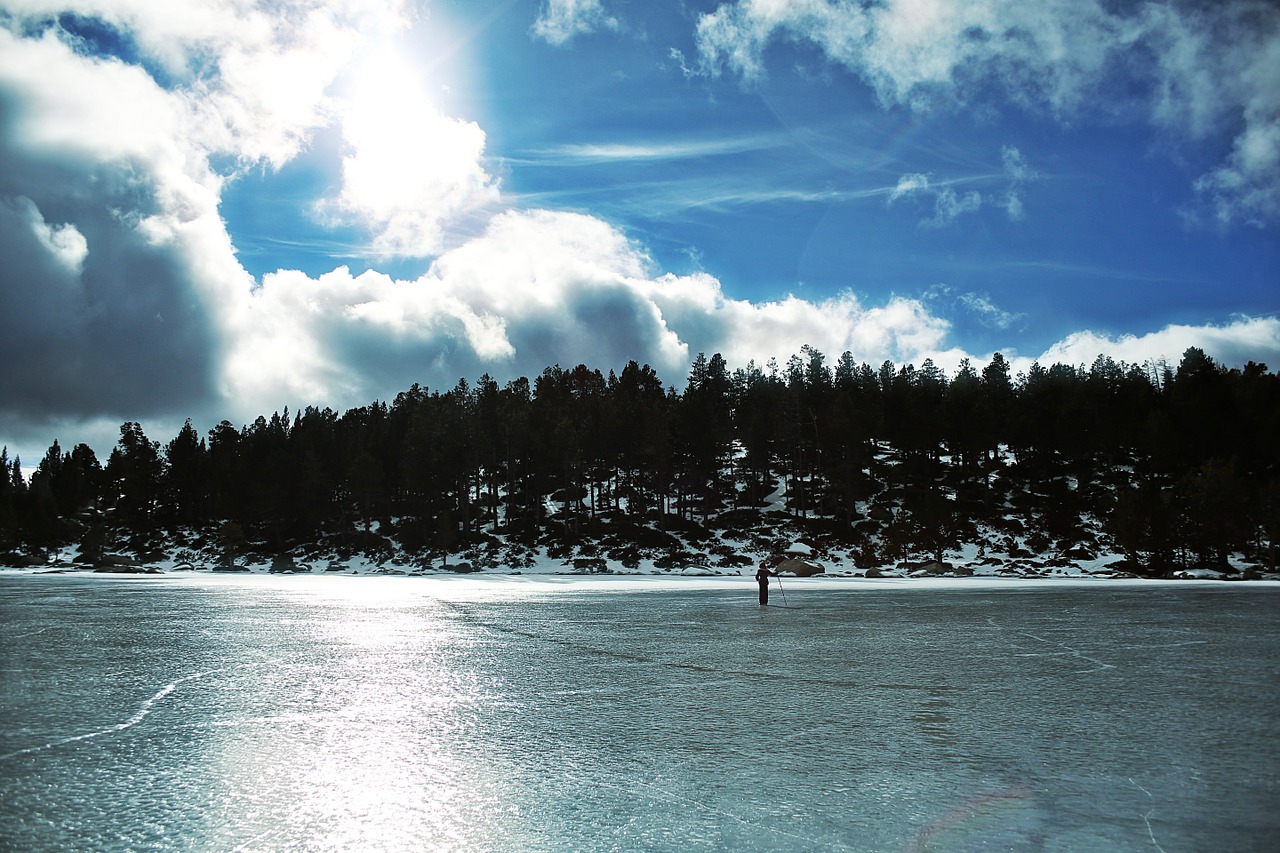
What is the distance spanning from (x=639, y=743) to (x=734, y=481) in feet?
316

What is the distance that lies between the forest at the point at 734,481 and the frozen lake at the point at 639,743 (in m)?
55.3

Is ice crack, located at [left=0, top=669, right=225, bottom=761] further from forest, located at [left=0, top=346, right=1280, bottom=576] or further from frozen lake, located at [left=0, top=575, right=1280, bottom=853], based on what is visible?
forest, located at [left=0, top=346, right=1280, bottom=576]

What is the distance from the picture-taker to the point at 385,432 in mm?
112875

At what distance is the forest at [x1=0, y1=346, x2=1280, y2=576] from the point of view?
72.3m

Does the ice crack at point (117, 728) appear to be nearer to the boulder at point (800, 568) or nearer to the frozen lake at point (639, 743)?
the frozen lake at point (639, 743)

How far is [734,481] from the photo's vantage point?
102250 mm

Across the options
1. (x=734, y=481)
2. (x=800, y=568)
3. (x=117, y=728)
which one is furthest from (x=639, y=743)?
(x=734, y=481)

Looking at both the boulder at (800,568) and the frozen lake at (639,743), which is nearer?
the frozen lake at (639,743)

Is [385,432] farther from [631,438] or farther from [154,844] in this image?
[154,844]

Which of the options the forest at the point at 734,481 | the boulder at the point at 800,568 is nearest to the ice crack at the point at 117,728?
the boulder at the point at 800,568

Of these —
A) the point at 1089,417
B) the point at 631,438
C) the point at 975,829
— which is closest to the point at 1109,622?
the point at 975,829

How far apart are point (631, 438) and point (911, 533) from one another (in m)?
33.5

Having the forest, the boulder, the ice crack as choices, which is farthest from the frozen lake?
the forest

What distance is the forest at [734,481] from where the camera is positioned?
237 feet
